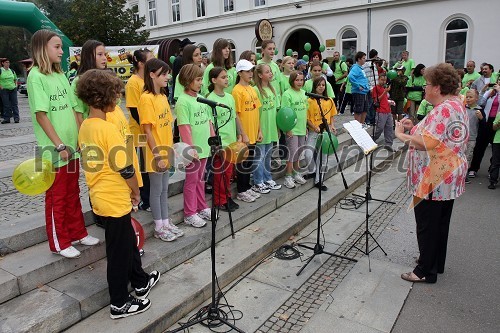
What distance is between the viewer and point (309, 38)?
2625 centimetres

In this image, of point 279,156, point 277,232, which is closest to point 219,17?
point 279,156

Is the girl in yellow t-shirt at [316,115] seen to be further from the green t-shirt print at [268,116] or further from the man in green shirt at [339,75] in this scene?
the man in green shirt at [339,75]

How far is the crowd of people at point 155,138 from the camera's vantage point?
Answer: 9.66 feet

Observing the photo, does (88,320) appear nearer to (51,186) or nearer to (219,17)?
(51,186)

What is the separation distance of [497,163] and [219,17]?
23.9 meters

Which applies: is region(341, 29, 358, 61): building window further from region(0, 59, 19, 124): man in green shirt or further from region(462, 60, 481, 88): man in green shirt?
region(0, 59, 19, 124): man in green shirt

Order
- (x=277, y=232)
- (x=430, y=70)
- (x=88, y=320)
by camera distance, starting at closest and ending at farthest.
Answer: (x=88, y=320)
(x=430, y=70)
(x=277, y=232)

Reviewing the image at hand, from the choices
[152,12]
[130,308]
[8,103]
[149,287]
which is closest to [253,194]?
[149,287]

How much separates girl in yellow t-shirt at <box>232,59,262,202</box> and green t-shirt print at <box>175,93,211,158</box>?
75 centimetres

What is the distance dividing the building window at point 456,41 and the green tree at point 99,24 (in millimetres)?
17188

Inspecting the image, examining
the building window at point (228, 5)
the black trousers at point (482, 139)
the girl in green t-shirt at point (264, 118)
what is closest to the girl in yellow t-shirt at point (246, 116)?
the girl in green t-shirt at point (264, 118)

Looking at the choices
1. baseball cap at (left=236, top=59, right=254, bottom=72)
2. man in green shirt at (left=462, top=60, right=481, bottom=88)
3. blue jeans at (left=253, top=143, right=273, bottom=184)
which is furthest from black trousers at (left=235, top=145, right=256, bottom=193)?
man in green shirt at (left=462, top=60, right=481, bottom=88)

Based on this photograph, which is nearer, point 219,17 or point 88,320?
point 88,320

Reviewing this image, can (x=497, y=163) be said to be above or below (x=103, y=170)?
below
